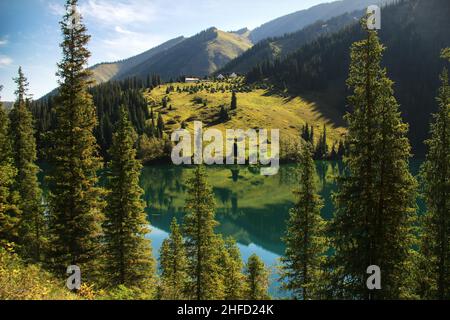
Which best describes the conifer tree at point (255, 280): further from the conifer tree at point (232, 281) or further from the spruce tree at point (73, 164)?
the spruce tree at point (73, 164)

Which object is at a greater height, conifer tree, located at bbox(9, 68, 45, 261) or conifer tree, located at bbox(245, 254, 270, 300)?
conifer tree, located at bbox(9, 68, 45, 261)

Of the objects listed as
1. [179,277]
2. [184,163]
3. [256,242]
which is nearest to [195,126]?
[184,163]

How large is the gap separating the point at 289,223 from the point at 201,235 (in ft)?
24.5

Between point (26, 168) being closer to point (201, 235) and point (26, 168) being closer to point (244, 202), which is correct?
point (201, 235)

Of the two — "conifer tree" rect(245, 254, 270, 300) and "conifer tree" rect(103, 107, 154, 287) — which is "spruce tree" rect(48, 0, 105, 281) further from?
"conifer tree" rect(245, 254, 270, 300)

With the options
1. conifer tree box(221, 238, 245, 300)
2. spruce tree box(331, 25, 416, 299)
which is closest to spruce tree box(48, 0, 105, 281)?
conifer tree box(221, 238, 245, 300)

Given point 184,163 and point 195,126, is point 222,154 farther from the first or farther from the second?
point 195,126

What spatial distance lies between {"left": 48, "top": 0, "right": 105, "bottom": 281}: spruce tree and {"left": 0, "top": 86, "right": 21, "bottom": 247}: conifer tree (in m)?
7.34

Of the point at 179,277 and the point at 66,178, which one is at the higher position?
the point at 66,178

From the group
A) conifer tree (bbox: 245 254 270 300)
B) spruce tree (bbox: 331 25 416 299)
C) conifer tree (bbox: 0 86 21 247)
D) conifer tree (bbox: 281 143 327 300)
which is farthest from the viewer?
conifer tree (bbox: 245 254 270 300)

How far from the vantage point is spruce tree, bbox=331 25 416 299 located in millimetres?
21688
